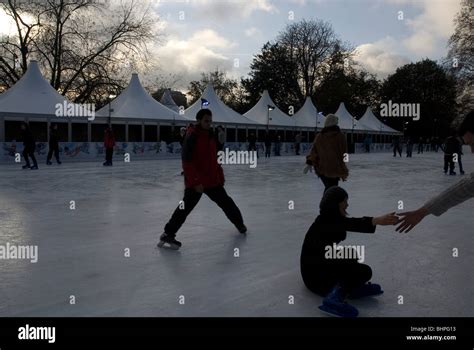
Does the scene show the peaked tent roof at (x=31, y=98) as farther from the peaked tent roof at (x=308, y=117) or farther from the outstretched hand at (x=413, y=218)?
the outstretched hand at (x=413, y=218)

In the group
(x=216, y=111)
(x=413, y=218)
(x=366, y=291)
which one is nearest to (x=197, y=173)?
(x=366, y=291)

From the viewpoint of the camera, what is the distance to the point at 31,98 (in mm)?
19391

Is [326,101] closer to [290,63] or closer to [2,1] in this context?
[290,63]

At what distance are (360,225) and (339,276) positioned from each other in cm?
38

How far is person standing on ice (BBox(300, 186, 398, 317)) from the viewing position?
8.89 feet

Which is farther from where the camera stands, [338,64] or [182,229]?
[338,64]

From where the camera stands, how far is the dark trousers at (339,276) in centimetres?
280

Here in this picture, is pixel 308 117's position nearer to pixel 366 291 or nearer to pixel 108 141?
pixel 108 141

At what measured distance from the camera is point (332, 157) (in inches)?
215

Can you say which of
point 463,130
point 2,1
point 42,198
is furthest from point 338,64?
point 463,130

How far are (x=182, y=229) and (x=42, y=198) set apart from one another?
12.6 feet

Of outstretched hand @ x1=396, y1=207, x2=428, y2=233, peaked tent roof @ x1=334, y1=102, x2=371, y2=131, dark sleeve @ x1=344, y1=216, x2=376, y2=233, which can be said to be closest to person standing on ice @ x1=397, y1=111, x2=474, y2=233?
outstretched hand @ x1=396, y1=207, x2=428, y2=233

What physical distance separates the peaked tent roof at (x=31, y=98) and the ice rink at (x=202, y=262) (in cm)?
1262

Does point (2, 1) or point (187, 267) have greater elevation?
point (2, 1)
